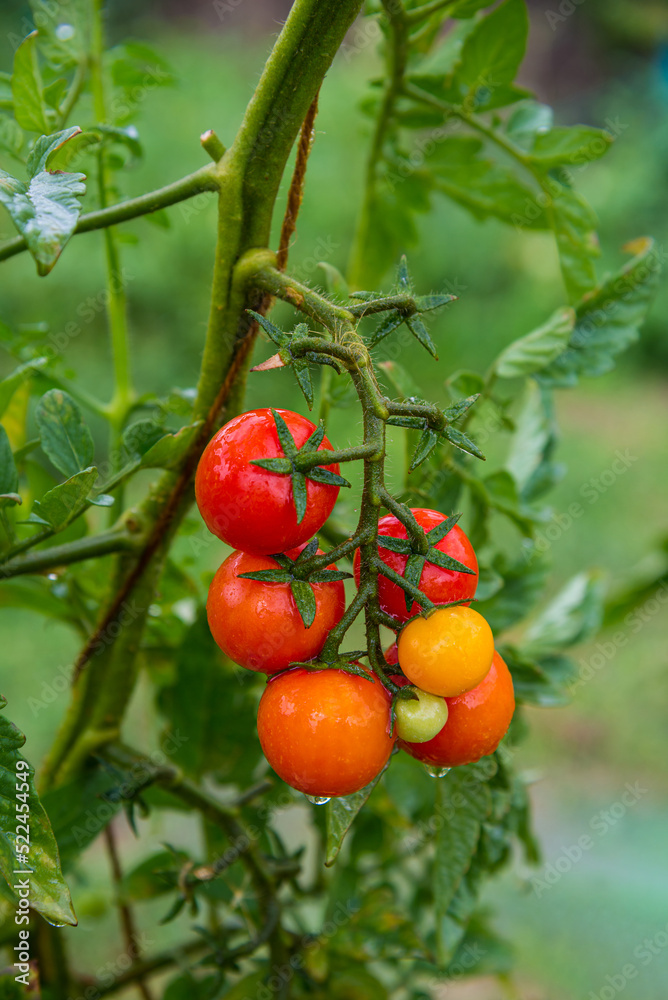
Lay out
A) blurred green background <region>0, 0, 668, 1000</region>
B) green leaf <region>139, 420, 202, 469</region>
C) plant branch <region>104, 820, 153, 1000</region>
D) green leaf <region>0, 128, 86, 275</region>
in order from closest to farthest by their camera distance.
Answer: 1. green leaf <region>0, 128, 86, 275</region>
2. green leaf <region>139, 420, 202, 469</region>
3. plant branch <region>104, 820, 153, 1000</region>
4. blurred green background <region>0, 0, 668, 1000</region>

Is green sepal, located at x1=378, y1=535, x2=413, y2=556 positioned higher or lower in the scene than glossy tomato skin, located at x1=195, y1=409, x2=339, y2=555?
lower

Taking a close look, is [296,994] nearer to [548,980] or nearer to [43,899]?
[43,899]

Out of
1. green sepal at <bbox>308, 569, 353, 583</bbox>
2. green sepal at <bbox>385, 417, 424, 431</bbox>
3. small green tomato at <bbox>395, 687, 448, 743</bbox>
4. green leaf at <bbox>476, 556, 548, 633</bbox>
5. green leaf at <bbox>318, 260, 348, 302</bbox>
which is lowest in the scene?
green leaf at <bbox>476, 556, 548, 633</bbox>

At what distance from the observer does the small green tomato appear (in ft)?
1.03

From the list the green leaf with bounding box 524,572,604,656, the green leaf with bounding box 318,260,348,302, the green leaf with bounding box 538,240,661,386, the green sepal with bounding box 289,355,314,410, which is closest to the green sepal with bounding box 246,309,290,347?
the green sepal with bounding box 289,355,314,410

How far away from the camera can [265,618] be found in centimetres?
33

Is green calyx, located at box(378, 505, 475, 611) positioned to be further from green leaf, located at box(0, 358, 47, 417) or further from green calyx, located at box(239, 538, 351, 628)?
green leaf, located at box(0, 358, 47, 417)

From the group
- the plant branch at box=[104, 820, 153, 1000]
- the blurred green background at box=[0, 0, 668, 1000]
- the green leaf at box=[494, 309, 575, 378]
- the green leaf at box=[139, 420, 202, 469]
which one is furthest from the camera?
the blurred green background at box=[0, 0, 668, 1000]

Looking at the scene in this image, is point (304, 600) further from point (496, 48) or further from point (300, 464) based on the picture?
point (496, 48)

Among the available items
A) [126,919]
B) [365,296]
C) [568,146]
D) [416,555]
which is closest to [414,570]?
[416,555]

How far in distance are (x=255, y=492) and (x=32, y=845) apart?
0.16 meters

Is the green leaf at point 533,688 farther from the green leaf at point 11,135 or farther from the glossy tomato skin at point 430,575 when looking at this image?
the green leaf at point 11,135

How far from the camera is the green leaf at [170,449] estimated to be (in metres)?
0.37

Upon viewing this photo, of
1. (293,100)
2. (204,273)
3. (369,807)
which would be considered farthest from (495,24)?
(204,273)
